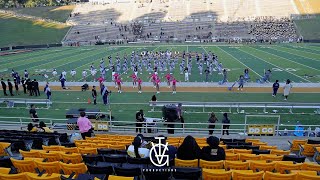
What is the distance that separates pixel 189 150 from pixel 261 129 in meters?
6.89

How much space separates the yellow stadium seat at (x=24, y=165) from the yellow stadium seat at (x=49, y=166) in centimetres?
14

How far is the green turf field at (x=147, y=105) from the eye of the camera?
1694 centimetres

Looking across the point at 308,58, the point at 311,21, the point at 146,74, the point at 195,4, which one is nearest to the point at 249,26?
the point at 311,21

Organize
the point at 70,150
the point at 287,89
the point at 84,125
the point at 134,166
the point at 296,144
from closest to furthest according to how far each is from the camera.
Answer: the point at 134,166, the point at 70,150, the point at 296,144, the point at 84,125, the point at 287,89

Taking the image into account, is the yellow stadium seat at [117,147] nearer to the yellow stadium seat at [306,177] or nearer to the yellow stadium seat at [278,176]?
the yellow stadium seat at [278,176]

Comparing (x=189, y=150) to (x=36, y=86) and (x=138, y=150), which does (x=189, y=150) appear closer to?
(x=138, y=150)

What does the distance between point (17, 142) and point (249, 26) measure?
67.4m

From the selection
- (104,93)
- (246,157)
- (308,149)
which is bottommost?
(308,149)

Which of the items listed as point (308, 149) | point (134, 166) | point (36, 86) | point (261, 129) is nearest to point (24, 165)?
point (134, 166)

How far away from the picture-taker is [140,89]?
22.9 m

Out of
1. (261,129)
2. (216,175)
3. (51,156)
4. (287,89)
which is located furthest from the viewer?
(287,89)

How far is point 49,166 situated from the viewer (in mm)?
6504

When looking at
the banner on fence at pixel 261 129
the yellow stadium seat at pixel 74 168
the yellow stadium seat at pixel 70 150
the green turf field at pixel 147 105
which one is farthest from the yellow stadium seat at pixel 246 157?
the green turf field at pixel 147 105

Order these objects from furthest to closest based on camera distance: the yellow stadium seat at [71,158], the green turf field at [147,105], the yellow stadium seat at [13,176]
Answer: the green turf field at [147,105], the yellow stadium seat at [71,158], the yellow stadium seat at [13,176]
